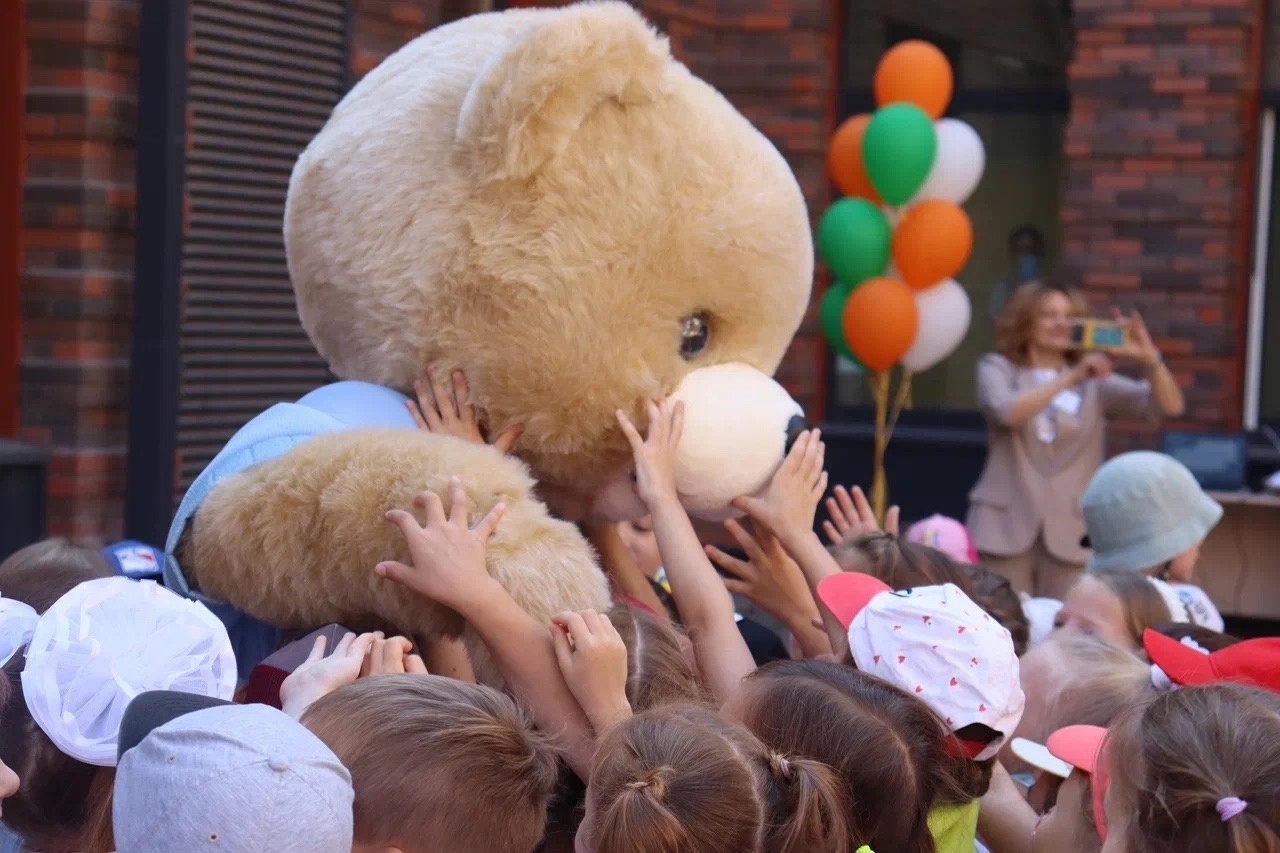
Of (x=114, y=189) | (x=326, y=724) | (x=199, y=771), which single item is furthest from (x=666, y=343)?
(x=114, y=189)

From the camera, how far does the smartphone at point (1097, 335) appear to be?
19.8 ft

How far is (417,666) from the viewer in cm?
220

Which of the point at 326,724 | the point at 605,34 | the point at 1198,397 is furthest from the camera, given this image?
the point at 1198,397

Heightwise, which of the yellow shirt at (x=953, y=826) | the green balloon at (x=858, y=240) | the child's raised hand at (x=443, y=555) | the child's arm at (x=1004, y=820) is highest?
the green balloon at (x=858, y=240)

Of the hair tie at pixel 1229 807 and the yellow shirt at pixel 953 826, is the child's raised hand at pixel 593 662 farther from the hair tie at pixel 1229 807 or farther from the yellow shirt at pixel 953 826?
the hair tie at pixel 1229 807

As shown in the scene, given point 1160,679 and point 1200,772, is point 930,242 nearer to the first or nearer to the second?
point 1160,679

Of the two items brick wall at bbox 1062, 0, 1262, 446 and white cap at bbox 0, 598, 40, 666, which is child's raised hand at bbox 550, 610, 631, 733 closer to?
white cap at bbox 0, 598, 40, 666

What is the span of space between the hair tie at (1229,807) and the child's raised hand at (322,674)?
1.01 meters

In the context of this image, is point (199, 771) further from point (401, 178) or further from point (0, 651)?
point (401, 178)

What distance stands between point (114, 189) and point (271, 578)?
2992mm

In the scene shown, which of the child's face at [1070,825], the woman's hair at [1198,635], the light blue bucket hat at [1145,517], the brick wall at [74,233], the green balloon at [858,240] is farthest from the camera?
the green balloon at [858,240]

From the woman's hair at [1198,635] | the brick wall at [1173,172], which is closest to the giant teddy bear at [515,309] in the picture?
the woman's hair at [1198,635]

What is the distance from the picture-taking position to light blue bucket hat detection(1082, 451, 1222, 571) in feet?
14.5

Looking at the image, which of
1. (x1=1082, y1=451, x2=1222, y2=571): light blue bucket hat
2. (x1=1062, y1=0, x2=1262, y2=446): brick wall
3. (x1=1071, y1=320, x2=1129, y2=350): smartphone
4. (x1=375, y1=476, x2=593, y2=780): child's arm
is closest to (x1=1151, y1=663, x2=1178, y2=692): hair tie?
(x1=375, y1=476, x2=593, y2=780): child's arm
